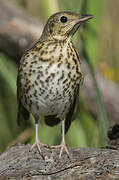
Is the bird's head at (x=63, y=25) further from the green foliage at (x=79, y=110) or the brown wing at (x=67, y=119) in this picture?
the green foliage at (x=79, y=110)

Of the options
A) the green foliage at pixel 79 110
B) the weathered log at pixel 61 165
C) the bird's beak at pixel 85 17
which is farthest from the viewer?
the green foliage at pixel 79 110

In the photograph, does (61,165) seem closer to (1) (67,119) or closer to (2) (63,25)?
(1) (67,119)

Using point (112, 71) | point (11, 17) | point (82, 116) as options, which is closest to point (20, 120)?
point (82, 116)

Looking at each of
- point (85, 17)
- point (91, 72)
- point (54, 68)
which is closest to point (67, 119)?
point (91, 72)

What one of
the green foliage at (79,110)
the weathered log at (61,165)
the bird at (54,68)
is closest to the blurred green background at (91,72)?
the green foliage at (79,110)

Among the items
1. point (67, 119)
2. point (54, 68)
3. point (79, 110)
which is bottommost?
point (67, 119)

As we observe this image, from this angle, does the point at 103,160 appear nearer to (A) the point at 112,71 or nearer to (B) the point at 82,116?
(B) the point at 82,116

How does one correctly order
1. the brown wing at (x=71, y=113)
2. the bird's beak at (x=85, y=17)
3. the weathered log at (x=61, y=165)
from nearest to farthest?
the weathered log at (x=61, y=165)
the bird's beak at (x=85, y=17)
the brown wing at (x=71, y=113)
